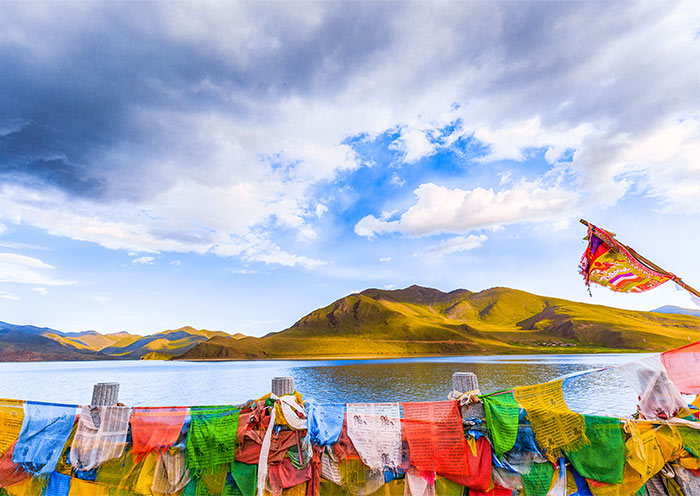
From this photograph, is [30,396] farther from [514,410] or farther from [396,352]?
[396,352]

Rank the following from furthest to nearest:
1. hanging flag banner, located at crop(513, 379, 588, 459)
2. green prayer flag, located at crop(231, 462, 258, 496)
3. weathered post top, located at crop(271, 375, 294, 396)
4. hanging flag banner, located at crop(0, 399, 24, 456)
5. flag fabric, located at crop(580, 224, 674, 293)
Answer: flag fabric, located at crop(580, 224, 674, 293), weathered post top, located at crop(271, 375, 294, 396), hanging flag banner, located at crop(0, 399, 24, 456), hanging flag banner, located at crop(513, 379, 588, 459), green prayer flag, located at crop(231, 462, 258, 496)

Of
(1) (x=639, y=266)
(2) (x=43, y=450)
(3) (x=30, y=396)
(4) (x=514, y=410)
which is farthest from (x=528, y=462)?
(3) (x=30, y=396)

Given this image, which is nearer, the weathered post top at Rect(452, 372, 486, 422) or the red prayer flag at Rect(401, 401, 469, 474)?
the red prayer flag at Rect(401, 401, 469, 474)

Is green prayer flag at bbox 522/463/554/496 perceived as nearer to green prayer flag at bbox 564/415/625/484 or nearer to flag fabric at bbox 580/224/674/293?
green prayer flag at bbox 564/415/625/484

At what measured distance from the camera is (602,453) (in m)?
6.52

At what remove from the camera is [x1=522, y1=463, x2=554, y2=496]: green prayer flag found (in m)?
6.46

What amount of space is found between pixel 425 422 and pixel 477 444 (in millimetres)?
1000

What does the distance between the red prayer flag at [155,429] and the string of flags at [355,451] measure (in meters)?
0.02

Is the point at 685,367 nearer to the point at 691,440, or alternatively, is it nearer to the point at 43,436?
the point at 691,440

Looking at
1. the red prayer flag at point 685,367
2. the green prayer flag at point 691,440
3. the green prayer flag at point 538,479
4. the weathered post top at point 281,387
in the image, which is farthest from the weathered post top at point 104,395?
the red prayer flag at point 685,367

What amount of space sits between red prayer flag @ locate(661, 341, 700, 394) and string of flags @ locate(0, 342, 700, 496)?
0.92m

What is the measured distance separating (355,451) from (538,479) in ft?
10.9

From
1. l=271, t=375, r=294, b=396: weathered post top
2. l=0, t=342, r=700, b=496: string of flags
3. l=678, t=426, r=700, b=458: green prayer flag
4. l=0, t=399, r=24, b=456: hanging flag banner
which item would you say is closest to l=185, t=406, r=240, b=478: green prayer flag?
l=0, t=342, r=700, b=496: string of flags

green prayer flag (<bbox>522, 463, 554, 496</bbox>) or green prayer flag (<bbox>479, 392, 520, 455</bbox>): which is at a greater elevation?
green prayer flag (<bbox>479, 392, 520, 455</bbox>)
